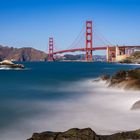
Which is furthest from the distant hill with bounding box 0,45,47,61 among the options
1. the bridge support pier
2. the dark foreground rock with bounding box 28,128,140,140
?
the dark foreground rock with bounding box 28,128,140,140

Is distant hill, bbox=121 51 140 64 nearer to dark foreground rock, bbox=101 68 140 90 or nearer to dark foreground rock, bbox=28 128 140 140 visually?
dark foreground rock, bbox=101 68 140 90

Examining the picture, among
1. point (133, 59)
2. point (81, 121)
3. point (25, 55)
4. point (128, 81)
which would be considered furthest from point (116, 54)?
point (25, 55)

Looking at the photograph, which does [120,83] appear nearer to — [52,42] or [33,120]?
[33,120]

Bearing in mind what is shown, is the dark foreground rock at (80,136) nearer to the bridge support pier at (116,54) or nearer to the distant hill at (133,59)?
the distant hill at (133,59)

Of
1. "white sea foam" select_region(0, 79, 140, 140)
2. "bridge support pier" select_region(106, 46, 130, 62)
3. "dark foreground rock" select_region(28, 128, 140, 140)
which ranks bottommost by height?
"white sea foam" select_region(0, 79, 140, 140)

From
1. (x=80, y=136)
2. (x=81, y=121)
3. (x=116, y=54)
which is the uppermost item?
(x=116, y=54)

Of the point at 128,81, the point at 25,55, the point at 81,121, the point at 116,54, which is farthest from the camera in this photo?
the point at 25,55

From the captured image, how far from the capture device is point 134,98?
47.4 ft

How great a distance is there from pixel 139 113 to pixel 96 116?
1.36 meters

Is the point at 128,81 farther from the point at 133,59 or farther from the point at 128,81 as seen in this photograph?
the point at 133,59

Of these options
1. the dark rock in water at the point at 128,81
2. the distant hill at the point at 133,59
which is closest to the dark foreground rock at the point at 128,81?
the dark rock in water at the point at 128,81

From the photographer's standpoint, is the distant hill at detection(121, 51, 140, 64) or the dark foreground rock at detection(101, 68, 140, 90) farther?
the distant hill at detection(121, 51, 140, 64)

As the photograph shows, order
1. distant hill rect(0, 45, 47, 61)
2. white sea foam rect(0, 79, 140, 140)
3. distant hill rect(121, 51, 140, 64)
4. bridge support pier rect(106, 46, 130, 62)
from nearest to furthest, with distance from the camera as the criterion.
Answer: white sea foam rect(0, 79, 140, 140) < distant hill rect(121, 51, 140, 64) < bridge support pier rect(106, 46, 130, 62) < distant hill rect(0, 45, 47, 61)

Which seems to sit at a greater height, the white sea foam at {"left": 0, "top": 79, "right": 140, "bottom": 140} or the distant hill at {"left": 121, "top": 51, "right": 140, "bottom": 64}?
the distant hill at {"left": 121, "top": 51, "right": 140, "bottom": 64}
